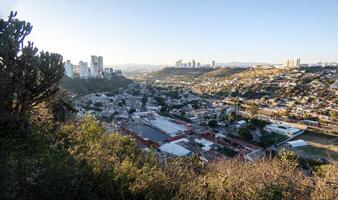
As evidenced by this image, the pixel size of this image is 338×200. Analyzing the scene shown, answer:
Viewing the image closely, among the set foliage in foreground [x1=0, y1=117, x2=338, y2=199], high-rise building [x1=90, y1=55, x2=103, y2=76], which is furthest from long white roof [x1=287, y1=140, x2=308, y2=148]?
high-rise building [x1=90, y1=55, x2=103, y2=76]

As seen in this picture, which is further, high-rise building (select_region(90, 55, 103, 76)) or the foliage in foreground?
high-rise building (select_region(90, 55, 103, 76))

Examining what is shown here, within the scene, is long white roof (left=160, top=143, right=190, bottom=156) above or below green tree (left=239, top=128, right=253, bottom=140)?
above

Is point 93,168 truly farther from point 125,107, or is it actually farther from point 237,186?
point 125,107

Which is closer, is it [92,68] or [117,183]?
[117,183]

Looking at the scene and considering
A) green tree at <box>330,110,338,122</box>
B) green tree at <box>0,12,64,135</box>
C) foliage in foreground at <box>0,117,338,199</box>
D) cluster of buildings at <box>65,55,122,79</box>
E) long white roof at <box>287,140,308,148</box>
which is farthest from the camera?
cluster of buildings at <box>65,55,122,79</box>

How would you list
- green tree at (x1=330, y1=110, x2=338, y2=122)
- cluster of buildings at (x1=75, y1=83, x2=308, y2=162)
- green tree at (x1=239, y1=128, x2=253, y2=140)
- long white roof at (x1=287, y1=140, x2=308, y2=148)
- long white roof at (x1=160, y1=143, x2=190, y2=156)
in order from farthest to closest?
green tree at (x1=330, y1=110, x2=338, y2=122) < green tree at (x1=239, y1=128, x2=253, y2=140) < long white roof at (x1=287, y1=140, x2=308, y2=148) < cluster of buildings at (x1=75, y1=83, x2=308, y2=162) < long white roof at (x1=160, y1=143, x2=190, y2=156)

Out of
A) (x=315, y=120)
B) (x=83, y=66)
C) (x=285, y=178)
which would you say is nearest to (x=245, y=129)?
(x=315, y=120)

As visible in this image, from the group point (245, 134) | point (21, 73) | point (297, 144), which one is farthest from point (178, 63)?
point (21, 73)

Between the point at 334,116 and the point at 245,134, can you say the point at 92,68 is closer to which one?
the point at 245,134

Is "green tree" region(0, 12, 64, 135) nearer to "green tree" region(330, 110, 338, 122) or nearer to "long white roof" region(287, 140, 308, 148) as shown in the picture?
"long white roof" region(287, 140, 308, 148)
